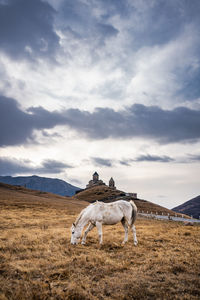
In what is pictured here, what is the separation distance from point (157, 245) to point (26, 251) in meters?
6.85

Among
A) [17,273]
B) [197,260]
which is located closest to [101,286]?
[17,273]

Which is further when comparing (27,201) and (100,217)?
(27,201)

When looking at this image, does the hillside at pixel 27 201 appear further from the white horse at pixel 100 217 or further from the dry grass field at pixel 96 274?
the dry grass field at pixel 96 274

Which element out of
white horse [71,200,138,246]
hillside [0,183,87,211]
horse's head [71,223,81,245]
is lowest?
hillside [0,183,87,211]

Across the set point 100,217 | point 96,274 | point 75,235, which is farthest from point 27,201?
point 96,274

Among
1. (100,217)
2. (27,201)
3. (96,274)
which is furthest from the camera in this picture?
(27,201)

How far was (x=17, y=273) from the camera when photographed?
6.24 meters

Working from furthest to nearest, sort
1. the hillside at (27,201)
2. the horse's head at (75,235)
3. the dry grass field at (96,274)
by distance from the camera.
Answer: the hillside at (27,201)
the horse's head at (75,235)
the dry grass field at (96,274)

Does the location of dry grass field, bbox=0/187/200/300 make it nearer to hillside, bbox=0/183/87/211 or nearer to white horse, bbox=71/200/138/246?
white horse, bbox=71/200/138/246

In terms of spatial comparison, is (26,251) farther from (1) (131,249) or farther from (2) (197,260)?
(2) (197,260)

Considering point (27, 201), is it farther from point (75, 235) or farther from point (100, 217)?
point (100, 217)

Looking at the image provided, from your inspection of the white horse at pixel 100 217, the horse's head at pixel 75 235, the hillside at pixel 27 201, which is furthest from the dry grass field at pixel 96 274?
the hillside at pixel 27 201

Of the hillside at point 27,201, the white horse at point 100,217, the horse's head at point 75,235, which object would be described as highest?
the white horse at point 100,217

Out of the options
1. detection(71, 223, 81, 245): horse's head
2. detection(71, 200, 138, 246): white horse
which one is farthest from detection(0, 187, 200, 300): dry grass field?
detection(71, 200, 138, 246): white horse
